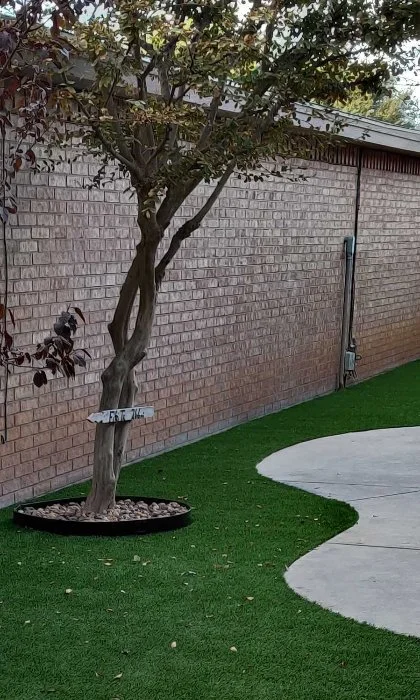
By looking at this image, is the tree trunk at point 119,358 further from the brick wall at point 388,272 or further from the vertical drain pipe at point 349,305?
the brick wall at point 388,272

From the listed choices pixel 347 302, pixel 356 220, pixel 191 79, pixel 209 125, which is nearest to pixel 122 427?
pixel 209 125

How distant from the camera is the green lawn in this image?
4367mm

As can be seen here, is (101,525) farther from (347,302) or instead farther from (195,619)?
(347,302)

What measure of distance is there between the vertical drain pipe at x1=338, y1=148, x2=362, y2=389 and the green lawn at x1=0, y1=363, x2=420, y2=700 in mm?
5867

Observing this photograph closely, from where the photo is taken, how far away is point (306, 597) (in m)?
5.47

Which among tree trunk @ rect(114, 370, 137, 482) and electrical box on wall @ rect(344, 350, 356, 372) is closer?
tree trunk @ rect(114, 370, 137, 482)

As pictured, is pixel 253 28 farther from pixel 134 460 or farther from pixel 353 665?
pixel 134 460

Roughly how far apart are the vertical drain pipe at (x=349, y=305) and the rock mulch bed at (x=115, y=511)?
6827 mm

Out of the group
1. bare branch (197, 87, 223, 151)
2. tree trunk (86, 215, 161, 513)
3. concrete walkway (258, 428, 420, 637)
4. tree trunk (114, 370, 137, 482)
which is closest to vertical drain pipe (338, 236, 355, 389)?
concrete walkway (258, 428, 420, 637)

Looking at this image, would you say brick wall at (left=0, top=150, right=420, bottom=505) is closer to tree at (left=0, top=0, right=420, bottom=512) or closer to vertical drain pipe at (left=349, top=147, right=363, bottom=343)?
vertical drain pipe at (left=349, top=147, right=363, bottom=343)

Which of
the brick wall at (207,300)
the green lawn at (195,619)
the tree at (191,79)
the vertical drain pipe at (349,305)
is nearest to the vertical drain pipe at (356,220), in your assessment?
the vertical drain pipe at (349,305)

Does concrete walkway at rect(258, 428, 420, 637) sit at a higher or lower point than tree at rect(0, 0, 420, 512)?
lower

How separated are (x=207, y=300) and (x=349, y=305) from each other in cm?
405

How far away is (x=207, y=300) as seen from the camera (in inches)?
395
